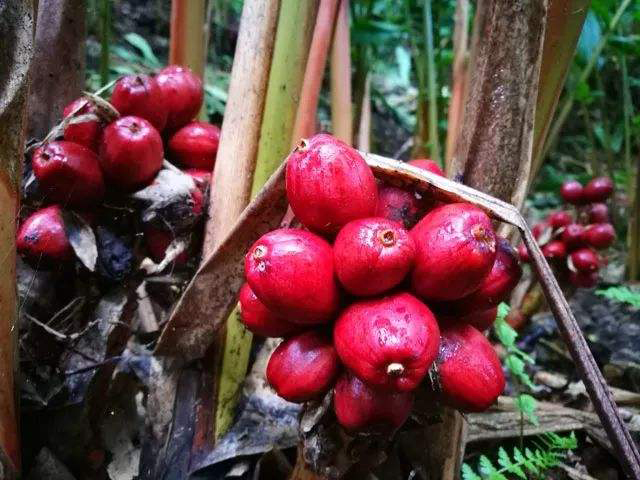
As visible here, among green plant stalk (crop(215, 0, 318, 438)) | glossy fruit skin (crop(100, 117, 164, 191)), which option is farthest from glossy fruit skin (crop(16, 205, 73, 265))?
green plant stalk (crop(215, 0, 318, 438))

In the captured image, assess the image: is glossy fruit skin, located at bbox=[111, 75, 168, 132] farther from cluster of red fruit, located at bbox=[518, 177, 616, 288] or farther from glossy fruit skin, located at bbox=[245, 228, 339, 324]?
cluster of red fruit, located at bbox=[518, 177, 616, 288]

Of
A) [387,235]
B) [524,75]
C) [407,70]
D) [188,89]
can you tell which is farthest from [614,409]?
[407,70]

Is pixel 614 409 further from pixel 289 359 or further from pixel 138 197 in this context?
pixel 138 197

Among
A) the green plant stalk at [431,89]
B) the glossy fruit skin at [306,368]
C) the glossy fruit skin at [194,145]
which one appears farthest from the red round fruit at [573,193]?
the glossy fruit skin at [306,368]

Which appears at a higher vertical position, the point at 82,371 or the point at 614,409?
the point at 614,409

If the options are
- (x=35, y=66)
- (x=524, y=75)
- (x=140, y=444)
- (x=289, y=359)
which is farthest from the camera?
(x=35, y=66)

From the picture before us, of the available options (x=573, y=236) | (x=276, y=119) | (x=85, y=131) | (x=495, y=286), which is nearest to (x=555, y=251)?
(x=573, y=236)

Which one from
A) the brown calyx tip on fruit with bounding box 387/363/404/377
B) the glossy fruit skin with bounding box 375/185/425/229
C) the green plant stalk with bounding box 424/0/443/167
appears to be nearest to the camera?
the brown calyx tip on fruit with bounding box 387/363/404/377
